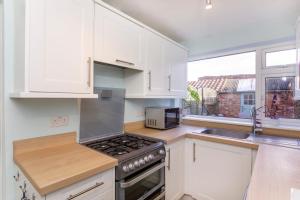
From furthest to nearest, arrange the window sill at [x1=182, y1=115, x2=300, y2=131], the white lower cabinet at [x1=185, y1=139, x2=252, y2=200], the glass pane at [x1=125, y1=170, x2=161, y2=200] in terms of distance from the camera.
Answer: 1. the window sill at [x1=182, y1=115, x2=300, y2=131]
2. the white lower cabinet at [x1=185, y1=139, x2=252, y2=200]
3. the glass pane at [x1=125, y1=170, x2=161, y2=200]

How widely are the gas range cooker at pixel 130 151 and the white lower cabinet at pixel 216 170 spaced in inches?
24.1

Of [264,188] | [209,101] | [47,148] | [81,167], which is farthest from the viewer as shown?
[209,101]

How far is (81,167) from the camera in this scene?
3.48 ft

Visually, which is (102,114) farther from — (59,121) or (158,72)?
(158,72)

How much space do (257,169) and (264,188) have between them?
0.26 meters

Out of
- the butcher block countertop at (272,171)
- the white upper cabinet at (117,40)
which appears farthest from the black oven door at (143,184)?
the white upper cabinet at (117,40)

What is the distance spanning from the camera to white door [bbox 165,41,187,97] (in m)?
2.31

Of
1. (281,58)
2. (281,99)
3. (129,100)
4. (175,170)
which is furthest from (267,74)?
(129,100)

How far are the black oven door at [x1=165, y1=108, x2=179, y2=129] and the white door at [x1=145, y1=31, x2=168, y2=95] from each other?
266 mm

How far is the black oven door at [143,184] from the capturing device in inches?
48.1

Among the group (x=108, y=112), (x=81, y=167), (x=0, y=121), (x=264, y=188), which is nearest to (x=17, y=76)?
(x=0, y=121)

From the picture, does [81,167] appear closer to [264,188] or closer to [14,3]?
[264,188]

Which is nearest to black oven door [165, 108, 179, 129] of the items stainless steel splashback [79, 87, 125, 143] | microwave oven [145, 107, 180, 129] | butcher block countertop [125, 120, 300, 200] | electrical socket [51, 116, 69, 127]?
microwave oven [145, 107, 180, 129]

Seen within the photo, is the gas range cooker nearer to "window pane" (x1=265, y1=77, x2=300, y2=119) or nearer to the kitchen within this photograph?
the kitchen
